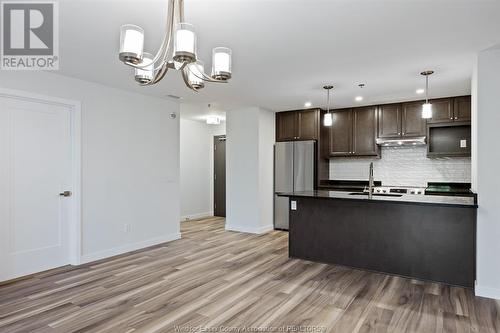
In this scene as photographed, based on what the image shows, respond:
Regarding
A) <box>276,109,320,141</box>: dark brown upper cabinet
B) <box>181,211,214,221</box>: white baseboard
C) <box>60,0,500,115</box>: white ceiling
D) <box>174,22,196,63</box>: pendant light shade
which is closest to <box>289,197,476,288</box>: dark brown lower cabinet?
<box>60,0,500,115</box>: white ceiling

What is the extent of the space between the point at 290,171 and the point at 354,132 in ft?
4.77

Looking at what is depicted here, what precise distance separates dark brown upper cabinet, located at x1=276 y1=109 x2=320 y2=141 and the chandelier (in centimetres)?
403

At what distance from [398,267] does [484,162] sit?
1.47m

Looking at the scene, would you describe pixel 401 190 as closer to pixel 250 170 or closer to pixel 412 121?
pixel 412 121

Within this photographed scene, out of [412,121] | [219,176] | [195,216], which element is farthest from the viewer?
[219,176]

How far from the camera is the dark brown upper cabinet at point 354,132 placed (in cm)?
590

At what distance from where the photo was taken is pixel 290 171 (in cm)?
631

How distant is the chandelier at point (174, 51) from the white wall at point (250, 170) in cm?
366

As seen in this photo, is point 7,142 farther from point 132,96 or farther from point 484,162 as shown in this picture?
point 484,162

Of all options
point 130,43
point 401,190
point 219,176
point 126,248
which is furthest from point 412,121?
point 126,248

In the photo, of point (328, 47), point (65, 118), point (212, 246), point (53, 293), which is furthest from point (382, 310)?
point (65, 118)

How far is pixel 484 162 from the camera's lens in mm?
3123

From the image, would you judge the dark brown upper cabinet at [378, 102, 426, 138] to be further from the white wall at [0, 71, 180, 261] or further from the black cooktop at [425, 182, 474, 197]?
the white wall at [0, 71, 180, 261]

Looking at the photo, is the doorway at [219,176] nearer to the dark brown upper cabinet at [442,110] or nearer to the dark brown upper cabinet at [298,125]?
the dark brown upper cabinet at [298,125]
